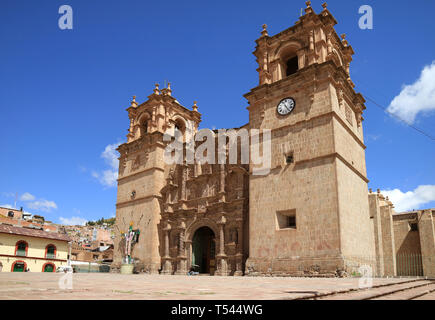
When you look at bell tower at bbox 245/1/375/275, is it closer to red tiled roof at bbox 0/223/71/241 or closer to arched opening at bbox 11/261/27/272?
arched opening at bbox 11/261/27/272

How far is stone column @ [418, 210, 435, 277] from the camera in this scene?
25453 millimetres

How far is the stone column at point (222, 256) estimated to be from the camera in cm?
2222

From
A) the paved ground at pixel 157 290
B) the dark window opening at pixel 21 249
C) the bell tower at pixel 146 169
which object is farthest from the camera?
the dark window opening at pixel 21 249

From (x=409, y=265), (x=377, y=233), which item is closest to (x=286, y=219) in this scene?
(x=377, y=233)

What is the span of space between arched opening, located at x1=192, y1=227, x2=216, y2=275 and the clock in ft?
34.7

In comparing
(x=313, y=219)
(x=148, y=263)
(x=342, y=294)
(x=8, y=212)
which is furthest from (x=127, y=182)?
(x=8, y=212)

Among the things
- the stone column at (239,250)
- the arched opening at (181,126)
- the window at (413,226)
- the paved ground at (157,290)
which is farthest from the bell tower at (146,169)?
the window at (413,226)

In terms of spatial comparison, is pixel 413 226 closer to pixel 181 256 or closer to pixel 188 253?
pixel 188 253

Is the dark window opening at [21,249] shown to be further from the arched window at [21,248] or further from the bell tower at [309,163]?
the bell tower at [309,163]

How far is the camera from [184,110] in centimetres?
3441

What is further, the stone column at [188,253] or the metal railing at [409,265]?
the metal railing at [409,265]

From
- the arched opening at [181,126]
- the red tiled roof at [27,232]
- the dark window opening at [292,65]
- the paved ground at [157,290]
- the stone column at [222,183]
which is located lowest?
the paved ground at [157,290]
